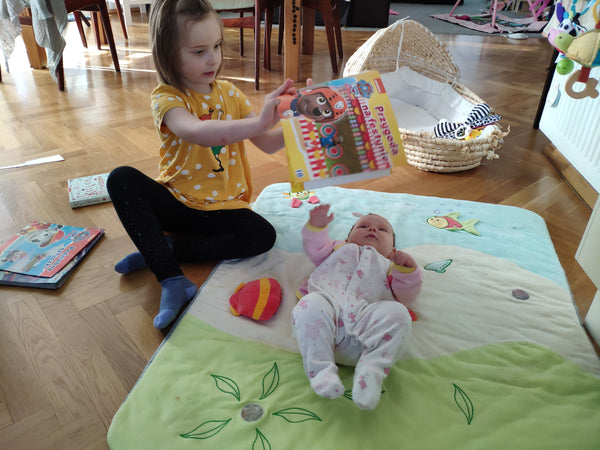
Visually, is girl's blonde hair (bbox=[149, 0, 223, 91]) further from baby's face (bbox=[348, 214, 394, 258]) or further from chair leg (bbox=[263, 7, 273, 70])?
chair leg (bbox=[263, 7, 273, 70])

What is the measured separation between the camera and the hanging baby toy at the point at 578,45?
1.04m

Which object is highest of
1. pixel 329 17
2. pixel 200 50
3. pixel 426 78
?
pixel 200 50

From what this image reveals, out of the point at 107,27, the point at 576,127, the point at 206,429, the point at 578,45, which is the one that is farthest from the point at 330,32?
the point at 206,429

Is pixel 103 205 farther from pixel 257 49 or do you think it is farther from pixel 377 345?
pixel 257 49

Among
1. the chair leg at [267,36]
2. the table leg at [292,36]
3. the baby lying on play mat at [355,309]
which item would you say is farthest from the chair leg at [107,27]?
the baby lying on play mat at [355,309]

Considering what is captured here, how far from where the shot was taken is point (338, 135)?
89 cm

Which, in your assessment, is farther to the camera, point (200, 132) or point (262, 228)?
point (262, 228)

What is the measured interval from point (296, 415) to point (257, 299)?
0.29 meters

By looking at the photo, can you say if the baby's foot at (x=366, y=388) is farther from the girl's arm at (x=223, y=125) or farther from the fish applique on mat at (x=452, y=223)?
the fish applique on mat at (x=452, y=223)

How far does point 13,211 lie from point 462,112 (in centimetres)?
167

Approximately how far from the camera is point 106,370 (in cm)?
88

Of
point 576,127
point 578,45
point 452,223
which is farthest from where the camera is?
point 576,127

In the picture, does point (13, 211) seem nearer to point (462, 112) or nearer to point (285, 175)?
point (285, 175)

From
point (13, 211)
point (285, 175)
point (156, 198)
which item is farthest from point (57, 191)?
point (285, 175)
